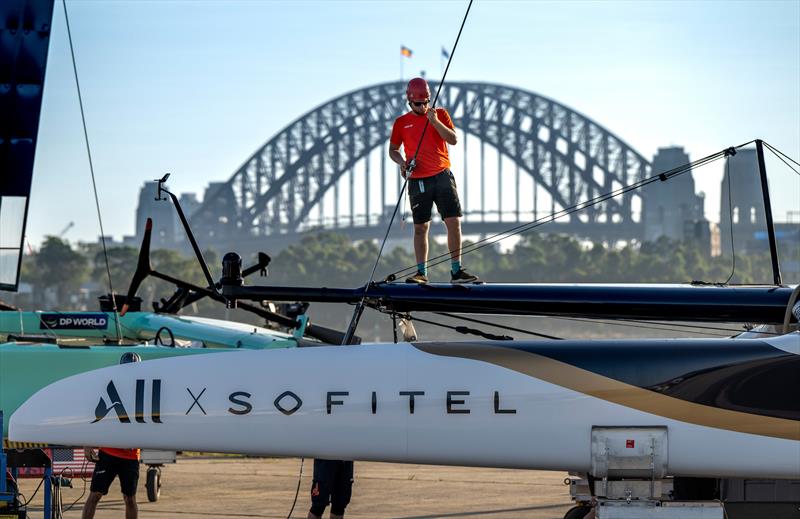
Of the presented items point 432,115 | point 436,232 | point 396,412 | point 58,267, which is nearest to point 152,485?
point 432,115

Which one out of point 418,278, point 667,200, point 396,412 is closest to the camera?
point 396,412

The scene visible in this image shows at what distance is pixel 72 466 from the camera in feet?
42.8

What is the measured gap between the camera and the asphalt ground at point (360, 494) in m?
13.8

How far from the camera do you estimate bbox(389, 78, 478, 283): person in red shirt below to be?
10500 millimetres

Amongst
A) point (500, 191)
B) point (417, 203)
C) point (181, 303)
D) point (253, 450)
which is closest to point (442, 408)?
point (253, 450)

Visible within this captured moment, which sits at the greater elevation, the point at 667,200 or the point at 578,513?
the point at 667,200

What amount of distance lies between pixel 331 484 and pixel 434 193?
2322mm

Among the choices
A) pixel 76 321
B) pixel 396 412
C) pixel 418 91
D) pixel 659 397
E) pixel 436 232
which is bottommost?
pixel 396 412

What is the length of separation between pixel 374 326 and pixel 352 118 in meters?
64.8

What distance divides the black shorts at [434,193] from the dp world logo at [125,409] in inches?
113

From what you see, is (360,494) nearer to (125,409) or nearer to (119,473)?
(119,473)

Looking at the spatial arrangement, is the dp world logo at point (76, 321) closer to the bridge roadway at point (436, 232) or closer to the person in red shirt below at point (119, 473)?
the person in red shirt below at point (119, 473)

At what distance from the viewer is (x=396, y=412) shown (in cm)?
841

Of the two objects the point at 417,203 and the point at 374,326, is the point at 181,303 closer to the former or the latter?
the point at 417,203
